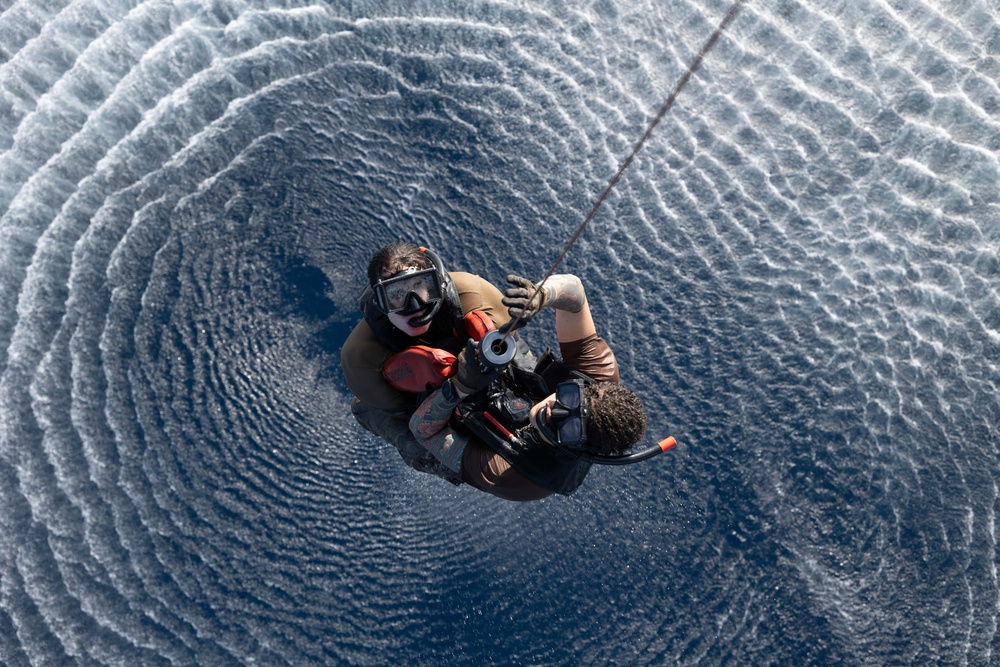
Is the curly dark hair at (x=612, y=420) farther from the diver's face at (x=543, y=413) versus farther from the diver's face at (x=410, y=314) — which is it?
the diver's face at (x=410, y=314)

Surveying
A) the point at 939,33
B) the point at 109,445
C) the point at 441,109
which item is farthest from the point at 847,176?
the point at 109,445

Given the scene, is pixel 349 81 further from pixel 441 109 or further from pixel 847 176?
pixel 847 176

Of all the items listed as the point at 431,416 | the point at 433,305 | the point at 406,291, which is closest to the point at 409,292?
the point at 406,291

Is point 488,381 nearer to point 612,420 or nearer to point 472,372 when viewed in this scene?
point 472,372

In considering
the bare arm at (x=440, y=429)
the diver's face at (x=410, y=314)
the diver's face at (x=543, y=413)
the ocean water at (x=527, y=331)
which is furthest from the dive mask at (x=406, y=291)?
the ocean water at (x=527, y=331)

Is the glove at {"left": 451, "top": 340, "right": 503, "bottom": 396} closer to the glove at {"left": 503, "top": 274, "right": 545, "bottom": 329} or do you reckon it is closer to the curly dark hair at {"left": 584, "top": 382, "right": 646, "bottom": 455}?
the glove at {"left": 503, "top": 274, "right": 545, "bottom": 329}
